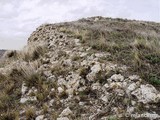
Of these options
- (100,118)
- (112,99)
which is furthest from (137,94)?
(100,118)

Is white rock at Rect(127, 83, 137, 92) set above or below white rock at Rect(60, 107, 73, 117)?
above

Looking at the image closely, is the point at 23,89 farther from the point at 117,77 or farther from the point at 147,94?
the point at 147,94

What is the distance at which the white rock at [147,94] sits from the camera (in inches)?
282

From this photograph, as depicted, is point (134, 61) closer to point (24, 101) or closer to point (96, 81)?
point (96, 81)

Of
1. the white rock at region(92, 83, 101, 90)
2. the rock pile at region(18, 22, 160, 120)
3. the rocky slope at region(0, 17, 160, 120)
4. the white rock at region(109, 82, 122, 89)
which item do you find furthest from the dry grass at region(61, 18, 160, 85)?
the white rock at region(92, 83, 101, 90)

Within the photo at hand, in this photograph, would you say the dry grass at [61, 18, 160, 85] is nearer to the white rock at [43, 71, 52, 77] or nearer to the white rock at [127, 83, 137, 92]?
the white rock at [127, 83, 137, 92]

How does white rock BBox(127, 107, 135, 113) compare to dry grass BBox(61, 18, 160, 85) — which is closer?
white rock BBox(127, 107, 135, 113)

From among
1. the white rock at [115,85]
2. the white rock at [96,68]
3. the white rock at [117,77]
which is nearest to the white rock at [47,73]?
the white rock at [96,68]

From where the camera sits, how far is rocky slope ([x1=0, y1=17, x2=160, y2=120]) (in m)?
7.23

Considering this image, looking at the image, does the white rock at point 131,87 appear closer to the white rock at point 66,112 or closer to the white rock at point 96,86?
the white rock at point 96,86

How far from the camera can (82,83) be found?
847 cm

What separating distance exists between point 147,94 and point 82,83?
81.6 inches

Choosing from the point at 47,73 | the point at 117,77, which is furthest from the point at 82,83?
the point at 47,73

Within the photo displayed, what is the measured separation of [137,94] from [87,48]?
3.45m
